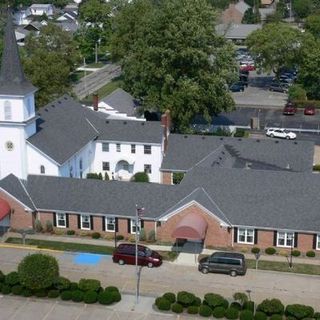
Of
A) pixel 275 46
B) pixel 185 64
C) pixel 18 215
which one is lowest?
pixel 18 215

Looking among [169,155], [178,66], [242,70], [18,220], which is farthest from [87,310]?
[242,70]

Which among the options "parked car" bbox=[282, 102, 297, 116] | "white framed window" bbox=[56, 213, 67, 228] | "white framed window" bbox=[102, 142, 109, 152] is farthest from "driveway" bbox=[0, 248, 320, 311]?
"parked car" bbox=[282, 102, 297, 116]

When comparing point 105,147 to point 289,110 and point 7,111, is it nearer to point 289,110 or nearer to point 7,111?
point 7,111

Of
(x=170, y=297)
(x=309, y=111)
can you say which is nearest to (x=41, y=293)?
(x=170, y=297)

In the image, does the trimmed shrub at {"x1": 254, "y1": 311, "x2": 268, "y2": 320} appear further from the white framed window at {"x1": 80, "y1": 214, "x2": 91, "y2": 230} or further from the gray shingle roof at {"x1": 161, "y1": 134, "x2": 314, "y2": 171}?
the gray shingle roof at {"x1": 161, "y1": 134, "x2": 314, "y2": 171}

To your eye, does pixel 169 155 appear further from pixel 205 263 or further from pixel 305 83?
pixel 305 83

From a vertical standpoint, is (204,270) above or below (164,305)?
below

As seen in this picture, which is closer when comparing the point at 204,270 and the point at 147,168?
the point at 204,270
